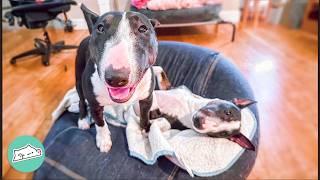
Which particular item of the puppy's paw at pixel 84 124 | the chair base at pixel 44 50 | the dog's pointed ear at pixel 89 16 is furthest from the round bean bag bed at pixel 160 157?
the dog's pointed ear at pixel 89 16

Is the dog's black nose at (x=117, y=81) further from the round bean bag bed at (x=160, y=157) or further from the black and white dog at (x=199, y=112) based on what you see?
the round bean bag bed at (x=160, y=157)

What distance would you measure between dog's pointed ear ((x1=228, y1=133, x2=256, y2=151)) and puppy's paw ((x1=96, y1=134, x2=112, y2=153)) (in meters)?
0.30

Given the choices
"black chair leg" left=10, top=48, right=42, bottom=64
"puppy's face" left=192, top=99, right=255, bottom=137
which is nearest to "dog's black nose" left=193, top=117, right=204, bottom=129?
"puppy's face" left=192, top=99, right=255, bottom=137

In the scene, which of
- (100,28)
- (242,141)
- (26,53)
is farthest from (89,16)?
(26,53)

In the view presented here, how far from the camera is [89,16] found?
1.07ft

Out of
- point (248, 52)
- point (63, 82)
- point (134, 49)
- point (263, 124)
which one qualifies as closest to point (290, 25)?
point (248, 52)

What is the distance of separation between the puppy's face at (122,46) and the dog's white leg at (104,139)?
343 mm

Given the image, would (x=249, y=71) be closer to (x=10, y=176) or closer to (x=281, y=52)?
(x=281, y=52)

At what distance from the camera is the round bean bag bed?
0.65 m

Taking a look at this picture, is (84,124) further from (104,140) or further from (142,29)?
(142,29)

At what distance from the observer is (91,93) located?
50 centimetres

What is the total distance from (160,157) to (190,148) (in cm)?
8

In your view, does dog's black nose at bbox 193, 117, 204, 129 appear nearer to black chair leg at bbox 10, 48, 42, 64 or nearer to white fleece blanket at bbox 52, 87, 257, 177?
white fleece blanket at bbox 52, 87, 257, 177

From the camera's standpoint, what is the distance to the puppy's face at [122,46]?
273 millimetres
